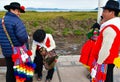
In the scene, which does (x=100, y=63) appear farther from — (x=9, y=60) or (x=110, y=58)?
Answer: (x=9, y=60)

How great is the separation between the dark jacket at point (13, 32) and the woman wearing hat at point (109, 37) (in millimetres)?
1276

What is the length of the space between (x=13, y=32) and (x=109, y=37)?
62.9 inches

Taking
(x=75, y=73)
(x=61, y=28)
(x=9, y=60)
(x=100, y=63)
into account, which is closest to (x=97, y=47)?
(x=100, y=63)

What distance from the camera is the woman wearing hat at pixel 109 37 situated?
163 inches

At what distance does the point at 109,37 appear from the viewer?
4129 mm

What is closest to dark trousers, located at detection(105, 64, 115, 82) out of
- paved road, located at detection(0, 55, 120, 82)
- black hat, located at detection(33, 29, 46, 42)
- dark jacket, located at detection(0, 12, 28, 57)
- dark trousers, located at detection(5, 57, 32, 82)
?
dark jacket, located at detection(0, 12, 28, 57)

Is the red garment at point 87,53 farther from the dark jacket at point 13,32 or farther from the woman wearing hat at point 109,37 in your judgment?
the woman wearing hat at point 109,37

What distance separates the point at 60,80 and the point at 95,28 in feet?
4.28

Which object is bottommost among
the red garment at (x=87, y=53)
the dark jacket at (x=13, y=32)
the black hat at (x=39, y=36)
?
the red garment at (x=87, y=53)

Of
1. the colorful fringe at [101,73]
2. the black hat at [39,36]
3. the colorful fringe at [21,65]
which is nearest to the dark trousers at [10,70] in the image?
the colorful fringe at [21,65]

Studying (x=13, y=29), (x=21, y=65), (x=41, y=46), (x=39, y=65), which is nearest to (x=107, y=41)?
(x=13, y=29)

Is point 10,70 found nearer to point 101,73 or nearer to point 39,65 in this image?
point 39,65

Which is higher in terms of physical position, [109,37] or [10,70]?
[109,37]

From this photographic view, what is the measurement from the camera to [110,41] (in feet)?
13.6
